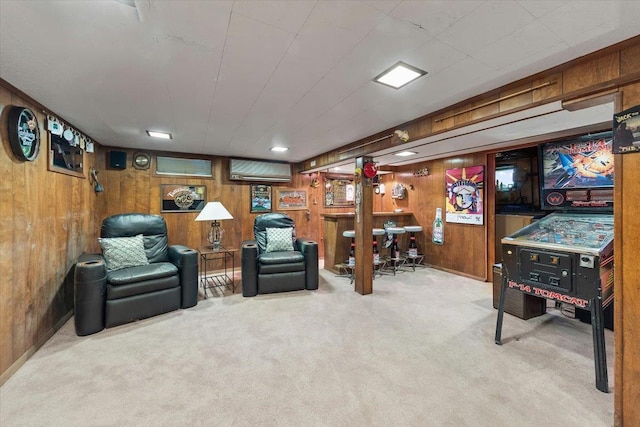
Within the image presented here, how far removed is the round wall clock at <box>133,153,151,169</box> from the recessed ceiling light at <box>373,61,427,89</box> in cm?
415

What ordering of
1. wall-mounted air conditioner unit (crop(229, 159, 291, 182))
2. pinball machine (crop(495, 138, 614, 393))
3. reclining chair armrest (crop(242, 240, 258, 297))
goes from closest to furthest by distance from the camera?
1. pinball machine (crop(495, 138, 614, 393))
2. reclining chair armrest (crop(242, 240, 258, 297))
3. wall-mounted air conditioner unit (crop(229, 159, 291, 182))

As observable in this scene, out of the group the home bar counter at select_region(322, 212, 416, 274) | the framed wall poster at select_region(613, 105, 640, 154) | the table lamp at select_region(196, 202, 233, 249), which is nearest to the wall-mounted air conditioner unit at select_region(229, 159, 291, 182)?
the table lamp at select_region(196, 202, 233, 249)

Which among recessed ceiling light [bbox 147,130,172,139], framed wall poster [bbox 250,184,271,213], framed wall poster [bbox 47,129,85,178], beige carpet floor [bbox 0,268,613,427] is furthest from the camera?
framed wall poster [bbox 250,184,271,213]

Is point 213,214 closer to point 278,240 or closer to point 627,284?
point 278,240

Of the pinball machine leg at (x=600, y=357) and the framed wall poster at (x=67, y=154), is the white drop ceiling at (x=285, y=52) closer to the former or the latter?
the framed wall poster at (x=67, y=154)

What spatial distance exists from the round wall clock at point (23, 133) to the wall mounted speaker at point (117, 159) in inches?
77.1

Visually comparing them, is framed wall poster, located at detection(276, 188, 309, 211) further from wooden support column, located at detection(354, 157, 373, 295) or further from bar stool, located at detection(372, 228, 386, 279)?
wooden support column, located at detection(354, 157, 373, 295)

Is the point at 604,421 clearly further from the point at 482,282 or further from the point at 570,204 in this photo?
the point at 482,282

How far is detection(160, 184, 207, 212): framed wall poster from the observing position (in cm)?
463

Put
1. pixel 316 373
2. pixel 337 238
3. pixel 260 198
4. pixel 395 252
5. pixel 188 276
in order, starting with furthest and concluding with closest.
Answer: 1. pixel 260 198
2. pixel 395 252
3. pixel 337 238
4. pixel 188 276
5. pixel 316 373

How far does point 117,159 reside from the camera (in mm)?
4203

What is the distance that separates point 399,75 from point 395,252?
372cm

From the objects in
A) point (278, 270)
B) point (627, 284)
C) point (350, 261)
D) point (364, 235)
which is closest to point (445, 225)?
point (350, 261)

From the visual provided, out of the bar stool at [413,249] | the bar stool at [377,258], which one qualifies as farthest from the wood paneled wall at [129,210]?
the bar stool at [377,258]
